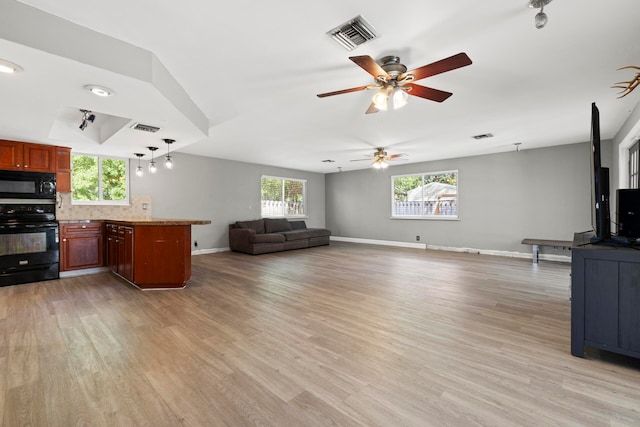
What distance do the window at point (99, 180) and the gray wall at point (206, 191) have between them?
0.65 ft

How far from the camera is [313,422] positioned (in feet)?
4.91

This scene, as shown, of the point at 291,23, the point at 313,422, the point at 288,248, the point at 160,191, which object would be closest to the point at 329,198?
the point at 288,248

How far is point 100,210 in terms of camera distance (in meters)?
5.55

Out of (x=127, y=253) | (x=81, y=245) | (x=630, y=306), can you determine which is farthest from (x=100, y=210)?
(x=630, y=306)

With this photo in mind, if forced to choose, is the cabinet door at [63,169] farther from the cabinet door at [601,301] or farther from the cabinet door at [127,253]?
the cabinet door at [601,301]

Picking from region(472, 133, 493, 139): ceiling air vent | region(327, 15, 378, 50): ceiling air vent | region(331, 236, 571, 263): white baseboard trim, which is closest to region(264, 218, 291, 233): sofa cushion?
region(331, 236, 571, 263): white baseboard trim

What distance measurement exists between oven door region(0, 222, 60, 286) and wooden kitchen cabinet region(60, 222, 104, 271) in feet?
0.36

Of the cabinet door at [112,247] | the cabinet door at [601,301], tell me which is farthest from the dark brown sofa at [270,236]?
the cabinet door at [601,301]

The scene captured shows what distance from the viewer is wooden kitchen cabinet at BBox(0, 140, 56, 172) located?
431cm

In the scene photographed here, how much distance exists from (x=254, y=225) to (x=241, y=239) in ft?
2.34

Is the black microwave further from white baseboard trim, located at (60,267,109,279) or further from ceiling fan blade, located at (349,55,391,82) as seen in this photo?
ceiling fan blade, located at (349,55,391,82)

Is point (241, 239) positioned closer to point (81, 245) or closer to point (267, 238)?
point (267, 238)

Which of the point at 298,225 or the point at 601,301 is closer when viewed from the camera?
the point at 601,301

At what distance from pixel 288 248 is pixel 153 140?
4260mm
